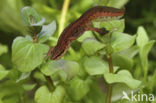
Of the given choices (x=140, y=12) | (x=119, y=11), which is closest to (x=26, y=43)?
(x=119, y=11)

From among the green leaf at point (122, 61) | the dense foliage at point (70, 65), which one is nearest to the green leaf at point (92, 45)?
the dense foliage at point (70, 65)

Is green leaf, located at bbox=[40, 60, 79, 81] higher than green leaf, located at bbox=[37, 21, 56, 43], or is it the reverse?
green leaf, located at bbox=[37, 21, 56, 43]

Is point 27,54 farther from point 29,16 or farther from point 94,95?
point 94,95

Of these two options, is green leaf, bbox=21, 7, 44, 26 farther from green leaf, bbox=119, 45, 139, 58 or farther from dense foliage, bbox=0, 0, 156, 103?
green leaf, bbox=119, 45, 139, 58

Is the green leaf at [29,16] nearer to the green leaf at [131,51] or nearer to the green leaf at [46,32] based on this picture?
the green leaf at [46,32]

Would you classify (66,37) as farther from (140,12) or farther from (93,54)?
(140,12)

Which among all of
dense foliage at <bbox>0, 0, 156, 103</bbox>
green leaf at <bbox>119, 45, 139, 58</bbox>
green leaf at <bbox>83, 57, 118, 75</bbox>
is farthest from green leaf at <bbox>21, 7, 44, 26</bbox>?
green leaf at <bbox>119, 45, 139, 58</bbox>

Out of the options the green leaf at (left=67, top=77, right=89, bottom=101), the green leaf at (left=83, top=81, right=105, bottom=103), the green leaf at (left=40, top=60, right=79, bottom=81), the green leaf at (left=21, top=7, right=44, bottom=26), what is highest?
the green leaf at (left=21, top=7, right=44, bottom=26)
